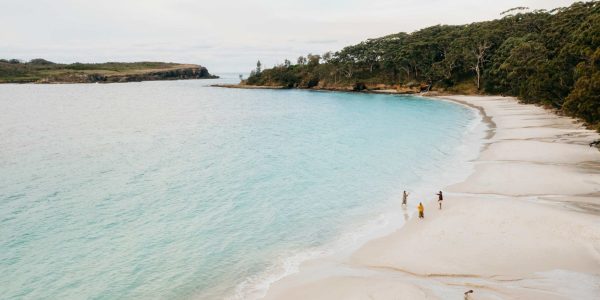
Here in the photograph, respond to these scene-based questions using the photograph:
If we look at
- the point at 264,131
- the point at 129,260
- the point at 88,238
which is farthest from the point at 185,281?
the point at 264,131

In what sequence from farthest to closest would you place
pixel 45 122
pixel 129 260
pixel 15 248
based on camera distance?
pixel 45 122
pixel 15 248
pixel 129 260

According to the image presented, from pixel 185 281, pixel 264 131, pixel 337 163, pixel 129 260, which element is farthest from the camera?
pixel 264 131

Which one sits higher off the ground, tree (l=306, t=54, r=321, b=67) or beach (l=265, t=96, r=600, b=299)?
tree (l=306, t=54, r=321, b=67)

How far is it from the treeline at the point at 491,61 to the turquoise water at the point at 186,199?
14975 millimetres

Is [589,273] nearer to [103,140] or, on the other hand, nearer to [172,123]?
[103,140]

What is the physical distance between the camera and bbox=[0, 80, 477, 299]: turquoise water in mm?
20766

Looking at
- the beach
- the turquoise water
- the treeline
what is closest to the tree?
the treeline

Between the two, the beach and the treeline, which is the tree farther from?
the beach

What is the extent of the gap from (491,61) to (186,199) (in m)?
112

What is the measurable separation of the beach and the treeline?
1399 cm

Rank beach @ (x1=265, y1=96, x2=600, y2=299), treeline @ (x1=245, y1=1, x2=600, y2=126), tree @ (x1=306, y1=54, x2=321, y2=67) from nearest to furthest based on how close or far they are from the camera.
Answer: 1. beach @ (x1=265, y1=96, x2=600, y2=299)
2. treeline @ (x1=245, y1=1, x2=600, y2=126)
3. tree @ (x1=306, y1=54, x2=321, y2=67)

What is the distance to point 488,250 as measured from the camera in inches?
826

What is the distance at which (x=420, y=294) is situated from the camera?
16.8 metres

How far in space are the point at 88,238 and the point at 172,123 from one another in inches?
2412
